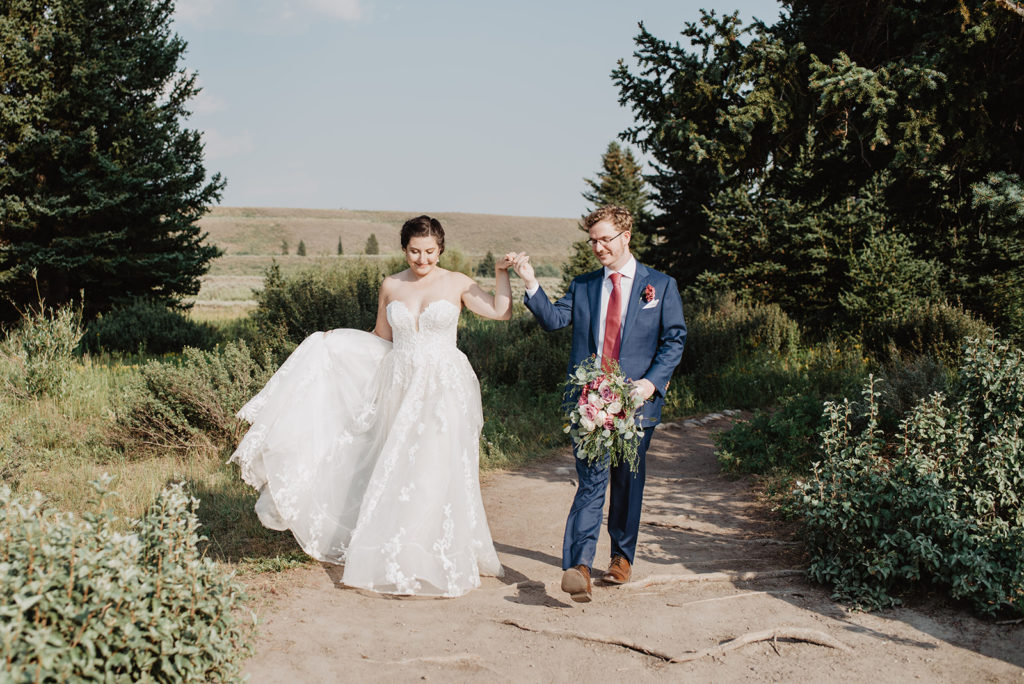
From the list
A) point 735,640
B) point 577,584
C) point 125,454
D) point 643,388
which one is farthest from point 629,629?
point 125,454

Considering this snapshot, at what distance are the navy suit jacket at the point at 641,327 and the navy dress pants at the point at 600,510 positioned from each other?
0.40 metres

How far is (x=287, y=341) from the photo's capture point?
1197 centimetres

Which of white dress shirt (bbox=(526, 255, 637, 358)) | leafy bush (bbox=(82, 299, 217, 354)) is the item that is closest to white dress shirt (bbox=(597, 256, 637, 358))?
white dress shirt (bbox=(526, 255, 637, 358))

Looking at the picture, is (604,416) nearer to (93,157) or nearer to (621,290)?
(621,290)

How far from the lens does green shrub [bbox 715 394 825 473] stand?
7719 millimetres

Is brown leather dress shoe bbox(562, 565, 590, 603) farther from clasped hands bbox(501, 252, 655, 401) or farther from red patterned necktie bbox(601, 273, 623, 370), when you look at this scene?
red patterned necktie bbox(601, 273, 623, 370)

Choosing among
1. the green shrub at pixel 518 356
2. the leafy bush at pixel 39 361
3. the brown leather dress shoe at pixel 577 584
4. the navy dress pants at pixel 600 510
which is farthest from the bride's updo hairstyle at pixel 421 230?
the leafy bush at pixel 39 361

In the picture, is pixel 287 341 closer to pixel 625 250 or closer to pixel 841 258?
pixel 625 250

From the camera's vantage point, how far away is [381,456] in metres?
5.31

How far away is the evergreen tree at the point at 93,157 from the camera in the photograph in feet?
54.7

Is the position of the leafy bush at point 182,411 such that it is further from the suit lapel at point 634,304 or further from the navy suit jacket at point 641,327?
the suit lapel at point 634,304

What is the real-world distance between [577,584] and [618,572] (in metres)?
0.62

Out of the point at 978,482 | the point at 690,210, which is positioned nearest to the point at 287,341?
the point at 978,482

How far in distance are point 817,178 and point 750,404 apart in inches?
146
